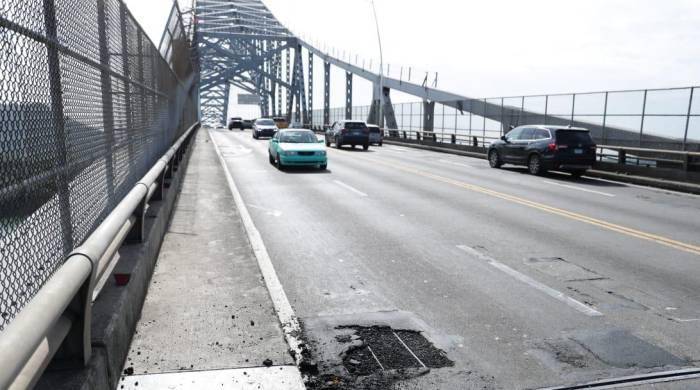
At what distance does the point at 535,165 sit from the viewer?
1898 cm

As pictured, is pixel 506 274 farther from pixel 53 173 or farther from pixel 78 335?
pixel 53 173

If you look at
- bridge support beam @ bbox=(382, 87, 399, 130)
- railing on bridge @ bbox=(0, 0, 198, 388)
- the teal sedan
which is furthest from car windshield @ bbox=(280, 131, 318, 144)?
bridge support beam @ bbox=(382, 87, 399, 130)

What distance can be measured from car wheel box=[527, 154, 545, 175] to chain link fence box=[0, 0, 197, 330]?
15.6 meters

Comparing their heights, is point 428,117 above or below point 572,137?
above

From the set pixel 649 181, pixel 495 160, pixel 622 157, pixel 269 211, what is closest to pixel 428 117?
pixel 495 160

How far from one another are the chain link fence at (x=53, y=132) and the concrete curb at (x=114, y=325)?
1.37ft

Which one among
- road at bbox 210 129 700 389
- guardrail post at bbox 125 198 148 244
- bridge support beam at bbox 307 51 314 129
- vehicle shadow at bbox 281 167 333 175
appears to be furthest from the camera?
bridge support beam at bbox 307 51 314 129

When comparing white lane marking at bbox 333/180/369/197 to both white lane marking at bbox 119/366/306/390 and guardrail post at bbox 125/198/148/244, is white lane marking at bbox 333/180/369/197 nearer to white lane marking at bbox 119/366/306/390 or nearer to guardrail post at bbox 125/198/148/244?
guardrail post at bbox 125/198/148/244

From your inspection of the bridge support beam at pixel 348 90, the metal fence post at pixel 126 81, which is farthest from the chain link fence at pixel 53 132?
the bridge support beam at pixel 348 90

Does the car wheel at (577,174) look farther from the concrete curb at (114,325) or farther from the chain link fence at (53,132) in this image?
the chain link fence at (53,132)

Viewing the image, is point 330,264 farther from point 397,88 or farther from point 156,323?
point 397,88

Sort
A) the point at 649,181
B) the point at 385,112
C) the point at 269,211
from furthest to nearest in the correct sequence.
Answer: the point at 385,112, the point at 649,181, the point at 269,211

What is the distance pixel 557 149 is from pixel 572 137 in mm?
708

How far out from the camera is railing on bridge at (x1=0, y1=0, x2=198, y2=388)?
228 cm
